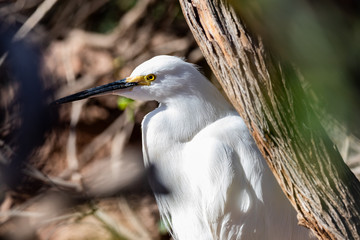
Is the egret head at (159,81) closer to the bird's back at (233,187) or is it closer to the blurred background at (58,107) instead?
the bird's back at (233,187)

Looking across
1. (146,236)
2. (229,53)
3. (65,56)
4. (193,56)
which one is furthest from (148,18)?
(229,53)

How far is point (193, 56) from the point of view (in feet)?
8.77

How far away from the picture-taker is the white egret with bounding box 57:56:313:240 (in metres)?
1.52

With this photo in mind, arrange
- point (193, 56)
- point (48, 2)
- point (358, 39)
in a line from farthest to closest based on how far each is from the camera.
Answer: point (193, 56), point (48, 2), point (358, 39)

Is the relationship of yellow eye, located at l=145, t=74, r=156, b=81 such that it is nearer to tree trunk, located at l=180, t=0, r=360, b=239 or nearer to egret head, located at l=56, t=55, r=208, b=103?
egret head, located at l=56, t=55, r=208, b=103

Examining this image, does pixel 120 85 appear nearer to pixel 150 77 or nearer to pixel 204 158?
pixel 150 77

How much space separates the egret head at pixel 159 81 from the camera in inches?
61.8

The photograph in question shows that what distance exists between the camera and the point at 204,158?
5.01 ft

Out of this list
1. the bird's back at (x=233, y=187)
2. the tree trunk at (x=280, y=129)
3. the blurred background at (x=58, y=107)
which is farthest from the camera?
the bird's back at (x=233, y=187)

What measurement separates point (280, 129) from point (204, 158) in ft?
1.97

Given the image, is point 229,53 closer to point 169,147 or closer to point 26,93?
point 26,93

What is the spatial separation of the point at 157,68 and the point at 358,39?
3.63 feet

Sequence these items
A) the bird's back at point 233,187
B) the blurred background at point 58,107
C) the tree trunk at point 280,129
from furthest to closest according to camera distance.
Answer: the bird's back at point 233,187
the tree trunk at point 280,129
the blurred background at point 58,107

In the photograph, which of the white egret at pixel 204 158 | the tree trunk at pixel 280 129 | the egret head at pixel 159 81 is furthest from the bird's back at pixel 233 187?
the tree trunk at pixel 280 129
